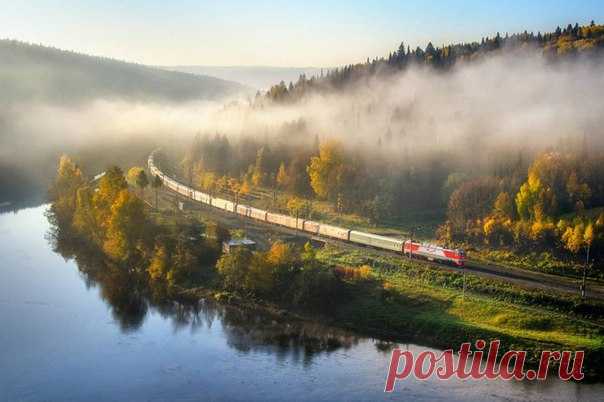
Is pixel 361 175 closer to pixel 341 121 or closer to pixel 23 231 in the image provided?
pixel 341 121

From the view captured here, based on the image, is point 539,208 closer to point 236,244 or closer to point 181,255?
point 236,244

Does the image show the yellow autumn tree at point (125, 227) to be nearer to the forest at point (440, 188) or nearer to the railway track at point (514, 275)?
the railway track at point (514, 275)

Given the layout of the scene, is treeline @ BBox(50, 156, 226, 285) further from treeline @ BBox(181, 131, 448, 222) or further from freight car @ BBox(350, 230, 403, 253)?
treeline @ BBox(181, 131, 448, 222)

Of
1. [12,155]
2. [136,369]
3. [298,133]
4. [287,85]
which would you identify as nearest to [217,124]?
[287,85]

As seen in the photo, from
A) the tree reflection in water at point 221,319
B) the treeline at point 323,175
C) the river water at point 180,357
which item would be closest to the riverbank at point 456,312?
the tree reflection in water at point 221,319

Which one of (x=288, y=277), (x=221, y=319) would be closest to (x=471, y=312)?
(x=288, y=277)
